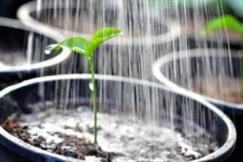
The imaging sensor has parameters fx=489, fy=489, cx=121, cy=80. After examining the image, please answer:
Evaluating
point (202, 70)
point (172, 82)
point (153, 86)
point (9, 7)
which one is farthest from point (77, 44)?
point (9, 7)

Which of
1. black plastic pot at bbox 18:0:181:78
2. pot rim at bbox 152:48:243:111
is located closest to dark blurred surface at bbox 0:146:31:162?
pot rim at bbox 152:48:243:111

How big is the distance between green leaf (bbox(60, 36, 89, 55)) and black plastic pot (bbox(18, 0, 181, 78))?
48 centimetres

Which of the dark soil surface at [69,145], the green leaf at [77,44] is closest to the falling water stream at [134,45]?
the dark soil surface at [69,145]

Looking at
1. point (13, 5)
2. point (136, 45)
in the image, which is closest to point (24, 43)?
point (136, 45)

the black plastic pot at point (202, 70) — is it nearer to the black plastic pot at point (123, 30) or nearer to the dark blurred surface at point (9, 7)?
the black plastic pot at point (123, 30)

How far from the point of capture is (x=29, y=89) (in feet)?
4.13

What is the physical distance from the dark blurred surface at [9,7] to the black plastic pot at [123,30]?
358mm

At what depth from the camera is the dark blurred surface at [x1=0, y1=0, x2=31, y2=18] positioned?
2.64 meters

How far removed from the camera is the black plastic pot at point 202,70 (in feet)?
4.70

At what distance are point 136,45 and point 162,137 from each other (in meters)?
0.50

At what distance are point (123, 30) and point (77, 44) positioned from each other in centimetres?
69

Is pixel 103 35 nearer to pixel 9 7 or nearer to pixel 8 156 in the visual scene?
pixel 8 156

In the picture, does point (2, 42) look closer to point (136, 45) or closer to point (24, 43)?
point (24, 43)

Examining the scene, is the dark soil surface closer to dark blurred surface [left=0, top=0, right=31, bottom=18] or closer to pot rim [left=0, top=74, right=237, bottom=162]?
pot rim [left=0, top=74, right=237, bottom=162]
